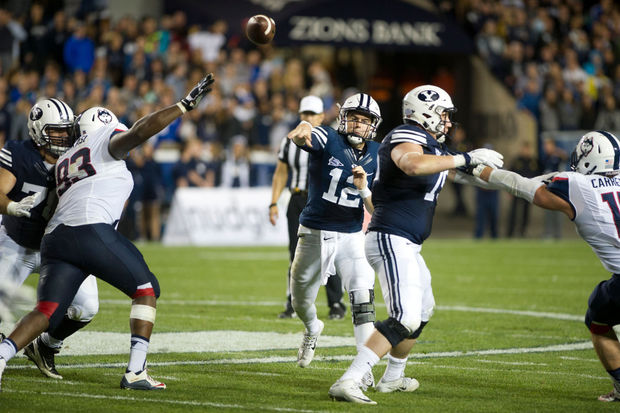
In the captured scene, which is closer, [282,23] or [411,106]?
[411,106]

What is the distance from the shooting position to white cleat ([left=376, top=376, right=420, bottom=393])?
6.25 meters

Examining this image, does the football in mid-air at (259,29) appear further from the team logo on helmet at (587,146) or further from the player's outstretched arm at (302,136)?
the team logo on helmet at (587,146)

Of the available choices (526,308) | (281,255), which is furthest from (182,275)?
(526,308)

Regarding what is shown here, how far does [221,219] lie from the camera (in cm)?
1878

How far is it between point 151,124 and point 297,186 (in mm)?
4213

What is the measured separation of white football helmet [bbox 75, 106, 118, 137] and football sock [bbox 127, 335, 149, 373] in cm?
137

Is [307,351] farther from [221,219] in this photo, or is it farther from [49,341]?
[221,219]

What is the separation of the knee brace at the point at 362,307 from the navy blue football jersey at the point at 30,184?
2163mm

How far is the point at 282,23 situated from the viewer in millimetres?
20906

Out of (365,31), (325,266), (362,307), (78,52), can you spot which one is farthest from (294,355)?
(365,31)

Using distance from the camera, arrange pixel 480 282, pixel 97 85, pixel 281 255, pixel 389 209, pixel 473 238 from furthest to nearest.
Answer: pixel 473 238
pixel 97 85
pixel 281 255
pixel 480 282
pixel 389 209

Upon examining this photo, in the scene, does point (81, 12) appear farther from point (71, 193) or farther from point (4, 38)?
point (71, 193)

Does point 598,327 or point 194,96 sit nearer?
point 194,96

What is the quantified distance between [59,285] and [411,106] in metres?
2.42
